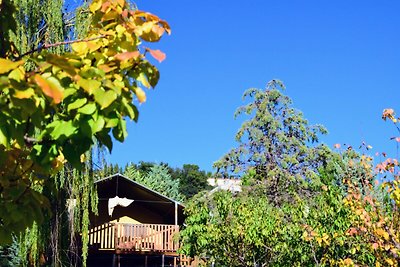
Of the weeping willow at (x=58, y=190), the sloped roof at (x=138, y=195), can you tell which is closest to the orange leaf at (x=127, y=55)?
the weeping willow at (x=58, y=190)

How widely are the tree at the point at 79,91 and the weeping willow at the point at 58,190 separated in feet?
23.3

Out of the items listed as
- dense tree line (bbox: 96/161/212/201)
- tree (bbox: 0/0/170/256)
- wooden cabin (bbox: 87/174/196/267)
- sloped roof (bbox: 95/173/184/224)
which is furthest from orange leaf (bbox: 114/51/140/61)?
dense tree line (bbox: 96/161/212/201)

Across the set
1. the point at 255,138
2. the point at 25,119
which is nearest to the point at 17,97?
the point at 25,119

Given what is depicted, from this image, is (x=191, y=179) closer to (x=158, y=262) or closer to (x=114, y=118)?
(x=158, y=262)

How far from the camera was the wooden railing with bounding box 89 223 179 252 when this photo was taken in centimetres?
1944

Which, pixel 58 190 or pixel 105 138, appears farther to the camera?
pixel 58 190

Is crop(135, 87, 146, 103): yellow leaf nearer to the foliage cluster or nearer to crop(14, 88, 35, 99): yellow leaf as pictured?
crop(14, 88, 35, 99): yellow leaf

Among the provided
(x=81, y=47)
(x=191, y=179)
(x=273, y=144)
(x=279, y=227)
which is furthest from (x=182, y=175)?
(x=81, y=47)

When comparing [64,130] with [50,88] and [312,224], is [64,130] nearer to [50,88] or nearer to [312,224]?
[50,88]

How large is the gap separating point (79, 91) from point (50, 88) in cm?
20

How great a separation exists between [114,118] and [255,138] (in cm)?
2293

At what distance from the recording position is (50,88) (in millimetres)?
2189

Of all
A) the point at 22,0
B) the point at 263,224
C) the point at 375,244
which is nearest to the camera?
the point at 375,244

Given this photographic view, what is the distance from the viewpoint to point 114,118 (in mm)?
2336
